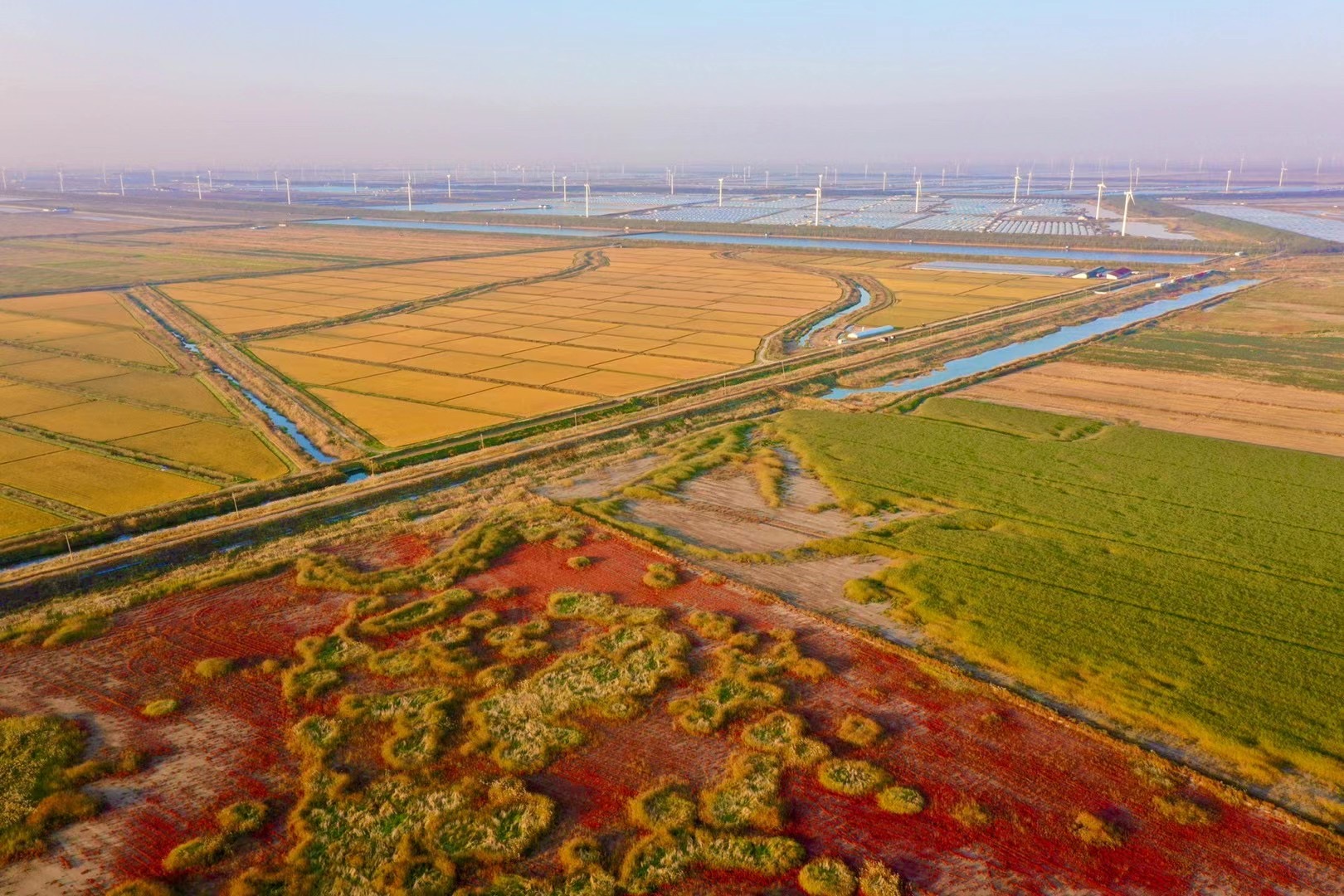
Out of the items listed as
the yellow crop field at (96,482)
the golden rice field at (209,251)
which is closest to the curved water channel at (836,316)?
the yellow crop field at (96,482)

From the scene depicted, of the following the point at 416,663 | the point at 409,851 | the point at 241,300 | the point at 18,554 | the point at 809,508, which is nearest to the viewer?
the point at 409,851

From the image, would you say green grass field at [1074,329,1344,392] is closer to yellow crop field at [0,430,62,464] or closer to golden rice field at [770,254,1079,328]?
golden rice field at [770,254,1079,328]

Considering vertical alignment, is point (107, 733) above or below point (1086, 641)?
below

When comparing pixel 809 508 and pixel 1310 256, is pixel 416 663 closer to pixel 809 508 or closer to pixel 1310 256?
pixel 809 508

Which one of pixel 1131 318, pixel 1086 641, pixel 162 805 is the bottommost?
pixel 162 805

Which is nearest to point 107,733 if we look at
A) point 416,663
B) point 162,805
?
point 162,805

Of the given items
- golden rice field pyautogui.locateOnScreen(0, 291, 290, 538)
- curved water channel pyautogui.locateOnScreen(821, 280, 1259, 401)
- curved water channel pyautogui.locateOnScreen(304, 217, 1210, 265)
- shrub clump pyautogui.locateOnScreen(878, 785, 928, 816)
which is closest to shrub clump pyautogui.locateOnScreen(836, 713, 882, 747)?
shrub clump pyautogui.locateOnScreen(878, 785, 928, 816)
